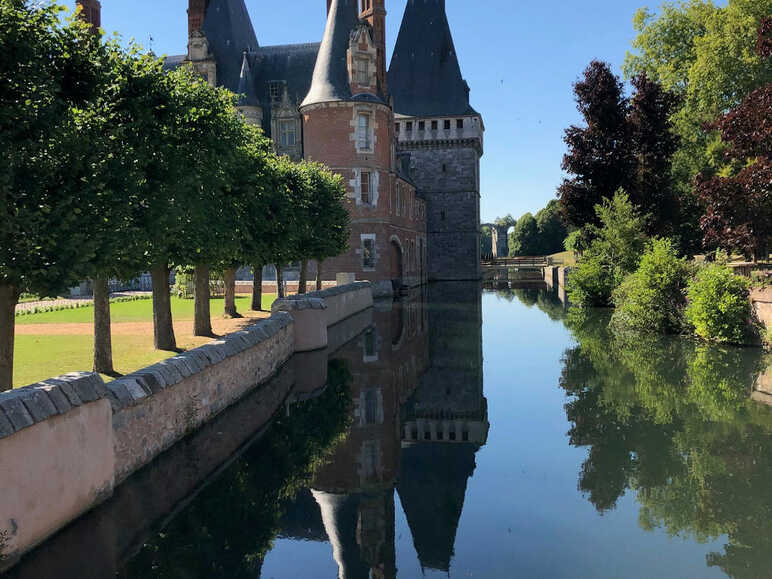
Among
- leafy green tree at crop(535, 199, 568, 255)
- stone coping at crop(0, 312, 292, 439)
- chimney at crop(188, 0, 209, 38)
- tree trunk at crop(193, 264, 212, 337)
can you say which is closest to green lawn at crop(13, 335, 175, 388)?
tree trunk at crop(193, 264, 212, 337)

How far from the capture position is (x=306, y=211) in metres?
26.7

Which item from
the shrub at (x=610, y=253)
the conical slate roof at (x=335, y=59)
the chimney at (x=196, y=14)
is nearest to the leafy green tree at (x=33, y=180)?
the shrub at (x=610, y=253)

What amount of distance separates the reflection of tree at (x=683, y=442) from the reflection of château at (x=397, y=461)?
71.1 inches

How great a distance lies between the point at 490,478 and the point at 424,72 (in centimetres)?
5060

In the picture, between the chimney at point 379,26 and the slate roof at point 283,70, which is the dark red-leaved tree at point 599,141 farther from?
the slate roof at point 283,70

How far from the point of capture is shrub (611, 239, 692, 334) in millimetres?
20469

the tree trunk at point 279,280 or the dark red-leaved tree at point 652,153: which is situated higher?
the dark red-leaved tree at point 652,153

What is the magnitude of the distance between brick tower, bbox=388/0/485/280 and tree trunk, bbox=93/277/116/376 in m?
42.8

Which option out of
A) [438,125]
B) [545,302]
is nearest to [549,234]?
[438,125]

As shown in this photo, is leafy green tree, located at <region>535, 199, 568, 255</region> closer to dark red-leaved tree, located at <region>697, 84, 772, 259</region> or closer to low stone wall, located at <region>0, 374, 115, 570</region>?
dark red-leaved tree, located at <region>697, 84, 772, 259</region>

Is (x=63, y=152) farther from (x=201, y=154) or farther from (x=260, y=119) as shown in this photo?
(x=260, y=119)

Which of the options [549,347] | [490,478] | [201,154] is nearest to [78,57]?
[201,154]

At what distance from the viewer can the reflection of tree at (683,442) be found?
22.2 ft

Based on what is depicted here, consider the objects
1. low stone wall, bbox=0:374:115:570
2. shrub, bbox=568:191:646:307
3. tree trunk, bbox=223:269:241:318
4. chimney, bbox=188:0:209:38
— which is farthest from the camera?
chimney, bbox=188:0:209:38
